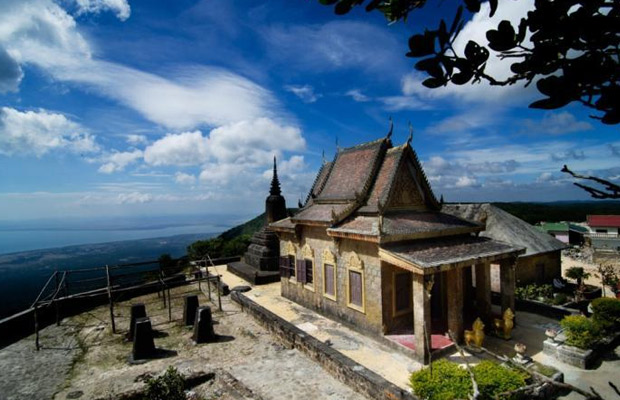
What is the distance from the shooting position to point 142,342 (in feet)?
38.3

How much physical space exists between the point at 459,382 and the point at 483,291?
7.17 metres

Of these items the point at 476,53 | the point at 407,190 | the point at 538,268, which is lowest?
the point at 538,268

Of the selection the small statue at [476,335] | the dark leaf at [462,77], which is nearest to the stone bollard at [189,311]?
the small statue at [476,335]

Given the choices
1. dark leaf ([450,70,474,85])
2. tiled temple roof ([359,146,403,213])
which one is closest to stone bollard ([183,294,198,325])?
tiled temple roof ([359,146,403,213])

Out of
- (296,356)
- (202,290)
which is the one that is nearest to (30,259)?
(202,290)

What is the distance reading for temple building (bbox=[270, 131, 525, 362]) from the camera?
11344mm

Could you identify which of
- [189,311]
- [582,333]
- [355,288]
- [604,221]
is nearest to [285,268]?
[189,311]

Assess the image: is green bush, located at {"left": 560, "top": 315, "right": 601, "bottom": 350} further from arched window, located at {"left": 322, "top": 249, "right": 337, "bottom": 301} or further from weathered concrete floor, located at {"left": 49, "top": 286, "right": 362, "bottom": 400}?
arched window, located at {"left": 322, "top": 249, "right": 337, "bottom": 301}

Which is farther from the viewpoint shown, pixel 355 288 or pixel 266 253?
pixel 266 253

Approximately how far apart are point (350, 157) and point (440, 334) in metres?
8.99

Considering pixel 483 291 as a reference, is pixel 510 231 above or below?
above

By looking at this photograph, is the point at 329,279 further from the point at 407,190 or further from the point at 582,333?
the point at 582,333

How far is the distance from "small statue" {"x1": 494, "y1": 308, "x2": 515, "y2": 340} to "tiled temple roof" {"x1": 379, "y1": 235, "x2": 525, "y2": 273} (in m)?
1.98

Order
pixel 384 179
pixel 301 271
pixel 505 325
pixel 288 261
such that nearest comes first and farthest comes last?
pixel 505 325 → pixel 384 179 → pixel 301 271 → pixel 288 261
